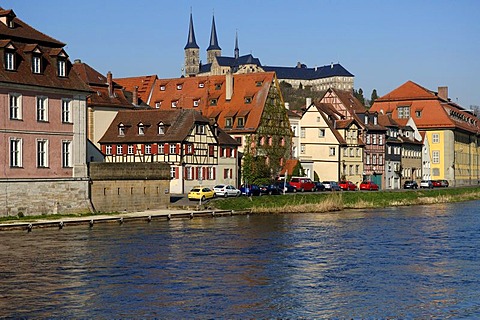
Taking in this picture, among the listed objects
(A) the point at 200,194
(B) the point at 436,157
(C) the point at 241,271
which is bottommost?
(C) the point at 241,271

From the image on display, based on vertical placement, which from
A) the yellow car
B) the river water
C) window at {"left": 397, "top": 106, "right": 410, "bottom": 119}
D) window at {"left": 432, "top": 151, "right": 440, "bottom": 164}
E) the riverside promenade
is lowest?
the river water

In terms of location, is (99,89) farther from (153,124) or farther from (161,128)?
(161,128)

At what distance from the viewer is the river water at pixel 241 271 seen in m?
29.4

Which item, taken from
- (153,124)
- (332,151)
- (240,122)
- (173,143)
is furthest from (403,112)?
(173,143)

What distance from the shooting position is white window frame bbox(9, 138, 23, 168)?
5509cm

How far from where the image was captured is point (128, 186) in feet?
208

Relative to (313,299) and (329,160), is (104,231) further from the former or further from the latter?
(329,160)

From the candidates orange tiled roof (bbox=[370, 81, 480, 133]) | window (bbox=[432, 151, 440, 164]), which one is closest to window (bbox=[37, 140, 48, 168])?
orange tiled roof (bbox=[370, 81, 480, 133])

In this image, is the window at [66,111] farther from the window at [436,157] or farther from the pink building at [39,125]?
the window at [436,157]

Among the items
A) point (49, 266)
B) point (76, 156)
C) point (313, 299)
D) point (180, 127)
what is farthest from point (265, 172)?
point (313, 299)

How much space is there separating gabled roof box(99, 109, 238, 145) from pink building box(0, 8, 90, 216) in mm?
21498

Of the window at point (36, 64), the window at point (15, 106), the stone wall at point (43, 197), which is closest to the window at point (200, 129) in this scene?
the stone wall at point (43, 197)

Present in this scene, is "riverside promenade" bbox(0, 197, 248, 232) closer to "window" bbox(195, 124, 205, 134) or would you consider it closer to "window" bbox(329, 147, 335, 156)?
"window" bbox(195, 124, 205, 134)

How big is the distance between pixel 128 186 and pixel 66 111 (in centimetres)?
757
